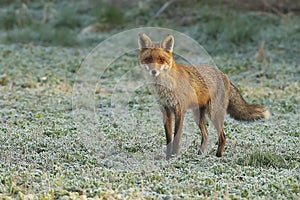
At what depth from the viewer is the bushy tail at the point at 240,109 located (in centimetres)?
669

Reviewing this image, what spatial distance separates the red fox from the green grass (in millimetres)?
311

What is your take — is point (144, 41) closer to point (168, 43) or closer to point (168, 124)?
point (168, 43)

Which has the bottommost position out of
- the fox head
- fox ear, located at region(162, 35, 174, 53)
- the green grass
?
the green grass

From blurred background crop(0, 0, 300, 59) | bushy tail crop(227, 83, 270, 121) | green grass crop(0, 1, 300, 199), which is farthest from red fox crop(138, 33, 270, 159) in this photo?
blurred background crop(0, 0, 300, 59)

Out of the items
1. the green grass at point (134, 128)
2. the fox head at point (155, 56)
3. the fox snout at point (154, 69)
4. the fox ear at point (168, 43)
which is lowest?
the green grass at point (134, 128)

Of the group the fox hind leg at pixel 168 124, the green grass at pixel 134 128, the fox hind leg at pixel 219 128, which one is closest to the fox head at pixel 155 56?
the fox hind leg at pixel 168 124

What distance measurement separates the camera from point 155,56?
5.91 metres

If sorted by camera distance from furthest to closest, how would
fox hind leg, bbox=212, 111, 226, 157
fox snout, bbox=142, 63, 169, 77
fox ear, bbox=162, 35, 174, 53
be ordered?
fox hind leg, bbox=212, 111, 226, 157
fox ear, bbox=162, 35, 174, 53
fox snout, bbox=142, 63, 169, 77

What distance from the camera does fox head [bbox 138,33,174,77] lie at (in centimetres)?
591

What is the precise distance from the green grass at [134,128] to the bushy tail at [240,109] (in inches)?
13.5

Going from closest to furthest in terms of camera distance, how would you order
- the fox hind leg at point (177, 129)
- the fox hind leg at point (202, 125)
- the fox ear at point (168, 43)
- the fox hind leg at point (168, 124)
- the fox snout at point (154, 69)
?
the fox snout at point (154, 69) < the fox ear at point (168, 43) < the fox hind leg at point (177, 129) < the fox hind leg at point (168, 124) < the fox hind leg at point (202, 125)

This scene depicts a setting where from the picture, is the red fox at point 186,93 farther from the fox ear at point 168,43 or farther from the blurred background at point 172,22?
the blurred background at point 172,22

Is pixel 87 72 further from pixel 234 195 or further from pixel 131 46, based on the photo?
pixel 234 195

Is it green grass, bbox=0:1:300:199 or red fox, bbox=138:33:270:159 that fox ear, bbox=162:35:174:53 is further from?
green grass, bbox=0:1:300:199
